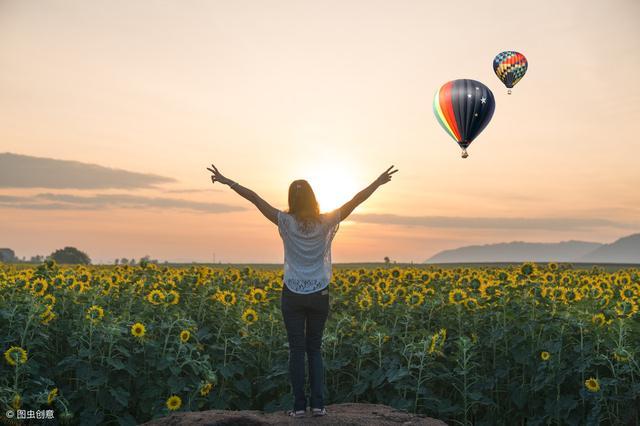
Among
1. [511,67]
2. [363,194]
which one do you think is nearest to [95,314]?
[363,194]

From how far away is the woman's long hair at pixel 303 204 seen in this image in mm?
9445

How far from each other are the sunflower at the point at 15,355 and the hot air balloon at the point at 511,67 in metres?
35.0

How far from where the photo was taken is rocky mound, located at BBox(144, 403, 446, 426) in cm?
875

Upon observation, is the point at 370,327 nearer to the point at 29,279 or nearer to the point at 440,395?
the point at 440,395

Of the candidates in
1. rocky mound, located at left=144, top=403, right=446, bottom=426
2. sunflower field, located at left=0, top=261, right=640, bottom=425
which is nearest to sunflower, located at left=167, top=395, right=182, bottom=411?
sunflower field, located at left=0, top=261, right=640, bottom=425

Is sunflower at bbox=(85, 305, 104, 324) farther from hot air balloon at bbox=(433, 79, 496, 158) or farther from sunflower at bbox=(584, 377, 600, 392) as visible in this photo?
hot air balloon at bbox=(433, 79, 496, 158)

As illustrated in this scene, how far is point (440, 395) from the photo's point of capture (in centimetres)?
1202

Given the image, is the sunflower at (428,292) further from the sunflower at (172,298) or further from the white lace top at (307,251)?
the white lace top at (307,251)

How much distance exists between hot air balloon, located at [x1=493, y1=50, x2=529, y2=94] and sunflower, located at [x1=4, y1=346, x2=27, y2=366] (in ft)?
115

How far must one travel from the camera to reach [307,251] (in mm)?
9461

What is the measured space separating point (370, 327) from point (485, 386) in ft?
6.71

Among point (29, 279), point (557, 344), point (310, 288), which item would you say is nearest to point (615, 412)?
point (557, 344)

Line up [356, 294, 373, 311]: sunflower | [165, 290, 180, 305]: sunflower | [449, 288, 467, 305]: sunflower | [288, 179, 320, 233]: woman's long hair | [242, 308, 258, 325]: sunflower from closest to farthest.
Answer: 1. [288, 179, 320, 233]: woman's long hair
2. [242, 308, 258, 325]: sunflower
3. [165, 290, 180, 305]: sunflower
4. [449, 288, 467, 305]: sunflower
5. [356, 294, 373, 311]: sunflower

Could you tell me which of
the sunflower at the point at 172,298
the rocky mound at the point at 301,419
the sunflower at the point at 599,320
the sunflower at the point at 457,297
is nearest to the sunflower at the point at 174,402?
the rocky mound at the point at 301,419
